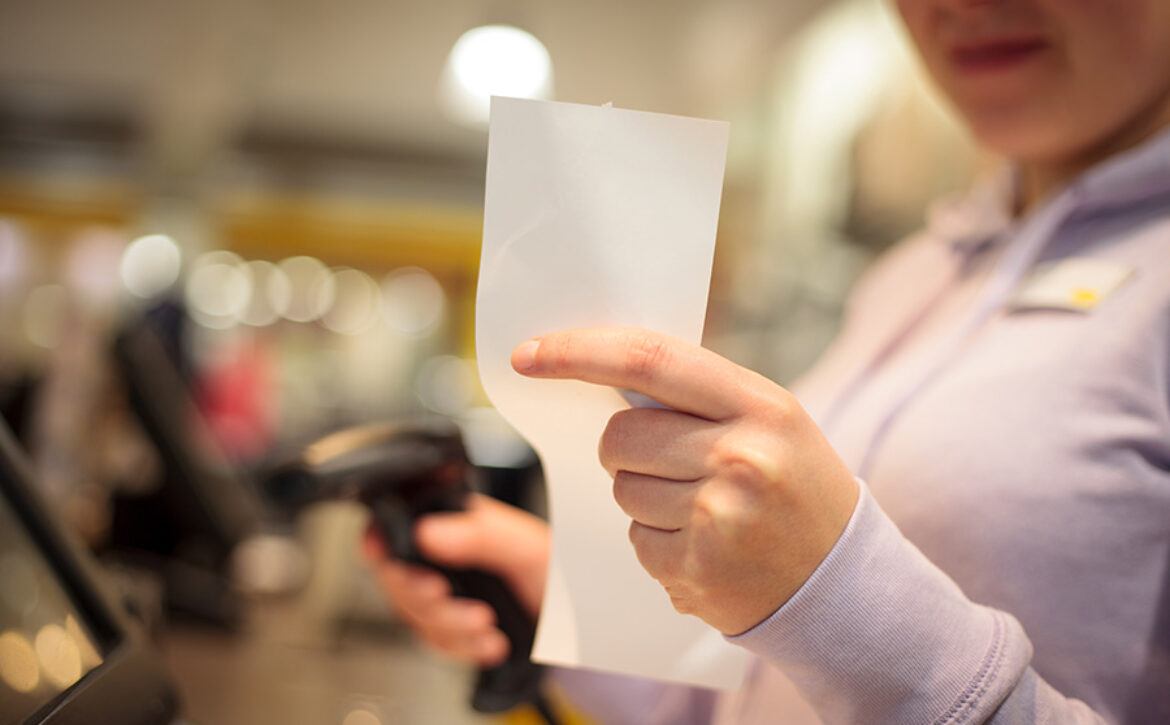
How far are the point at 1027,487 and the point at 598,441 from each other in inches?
11.3

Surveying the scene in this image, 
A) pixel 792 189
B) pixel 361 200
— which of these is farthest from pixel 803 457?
pixel 361 200

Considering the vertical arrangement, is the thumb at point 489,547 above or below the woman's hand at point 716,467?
below

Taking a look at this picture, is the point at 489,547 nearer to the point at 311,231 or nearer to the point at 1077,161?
the point at 1077,161

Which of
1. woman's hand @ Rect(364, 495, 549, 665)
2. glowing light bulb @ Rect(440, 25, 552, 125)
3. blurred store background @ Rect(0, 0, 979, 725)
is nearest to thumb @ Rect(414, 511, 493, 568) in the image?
woman's hand @ Rect(364, 495, 549, 665)

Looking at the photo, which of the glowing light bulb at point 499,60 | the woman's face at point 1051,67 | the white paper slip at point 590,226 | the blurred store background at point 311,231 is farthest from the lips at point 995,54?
the glowing light bulb at point 499,60

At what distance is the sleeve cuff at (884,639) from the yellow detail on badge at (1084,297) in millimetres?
258

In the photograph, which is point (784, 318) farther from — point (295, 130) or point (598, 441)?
point (295, 130)

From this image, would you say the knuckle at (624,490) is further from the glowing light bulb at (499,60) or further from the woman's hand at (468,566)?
the glowing light bulb at (499,60)

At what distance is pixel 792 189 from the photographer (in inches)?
144

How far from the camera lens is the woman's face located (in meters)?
0.59

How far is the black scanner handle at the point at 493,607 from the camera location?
769mm

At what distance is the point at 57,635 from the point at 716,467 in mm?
438

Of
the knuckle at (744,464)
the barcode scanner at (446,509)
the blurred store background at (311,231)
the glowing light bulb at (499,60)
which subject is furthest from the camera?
the glowing light bulb at (499,60)

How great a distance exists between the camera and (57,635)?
1.74ft
